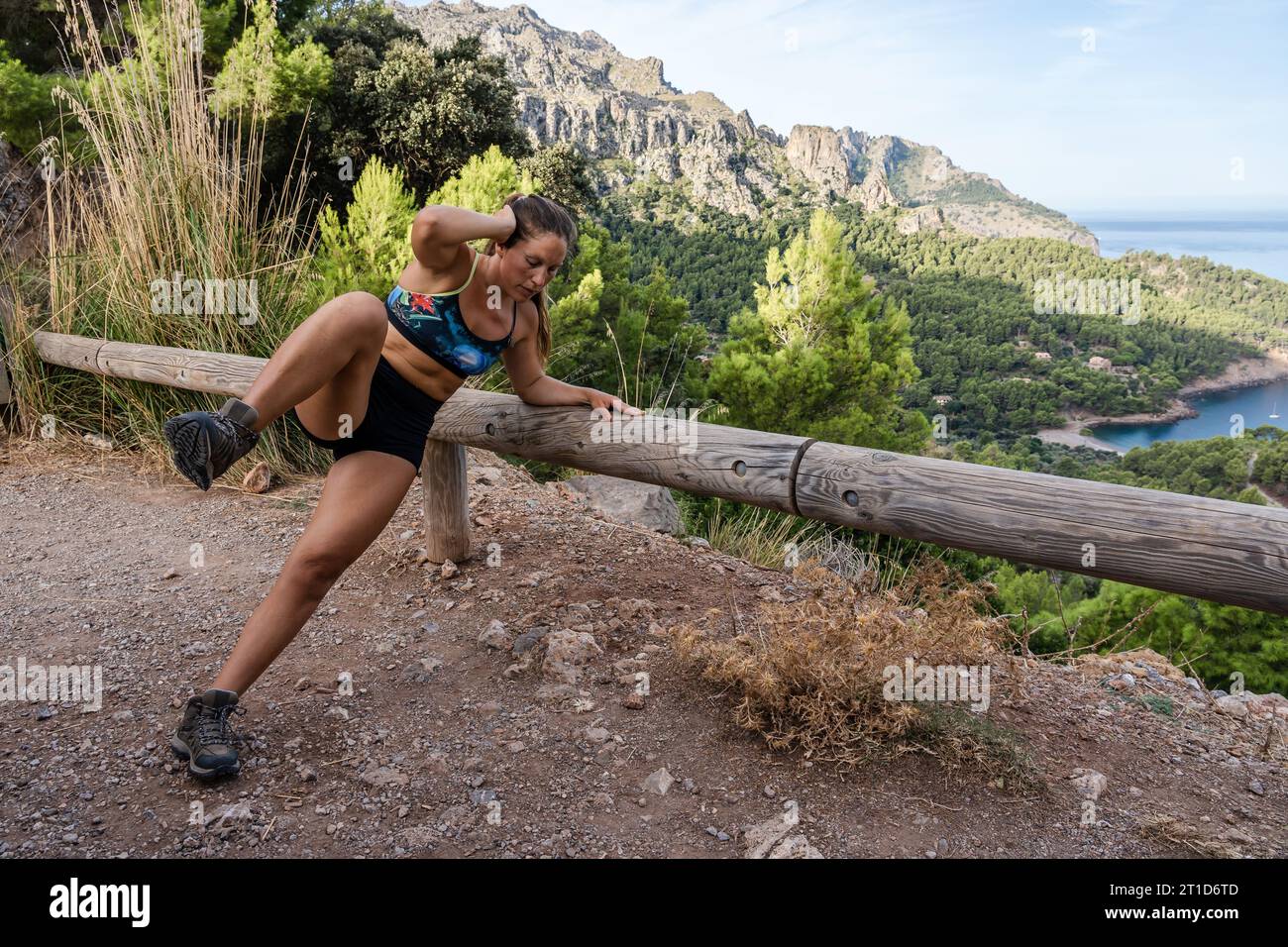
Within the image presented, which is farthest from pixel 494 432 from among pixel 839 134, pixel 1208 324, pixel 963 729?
pixel 839 134

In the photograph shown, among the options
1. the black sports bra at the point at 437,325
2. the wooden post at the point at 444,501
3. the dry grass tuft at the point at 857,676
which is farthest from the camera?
the wooden post at the point at 444,501

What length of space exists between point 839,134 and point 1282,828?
2855 inches

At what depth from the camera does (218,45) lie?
11.3 m

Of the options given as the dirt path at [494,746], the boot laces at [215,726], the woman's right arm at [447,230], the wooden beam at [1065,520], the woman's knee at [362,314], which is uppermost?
the woman's right arm at [447,230]

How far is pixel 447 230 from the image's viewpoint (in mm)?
1930

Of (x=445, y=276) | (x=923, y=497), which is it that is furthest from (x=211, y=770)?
(x=923, y=497)

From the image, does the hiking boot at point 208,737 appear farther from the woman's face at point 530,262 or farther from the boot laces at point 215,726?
the woman's face at point 530,262

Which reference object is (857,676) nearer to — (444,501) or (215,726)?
(215,726)

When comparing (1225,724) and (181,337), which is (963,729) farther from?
(181,337)

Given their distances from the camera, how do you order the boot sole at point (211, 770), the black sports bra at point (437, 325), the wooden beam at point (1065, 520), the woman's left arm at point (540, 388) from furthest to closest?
the woman's left arm at point (540, 388) < the black sports bra at point (437, 325) < the boot sole at point (211, 770) < the wooden beam at point (1065, 520)

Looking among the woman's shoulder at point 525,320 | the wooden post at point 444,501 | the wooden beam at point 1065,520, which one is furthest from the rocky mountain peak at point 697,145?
the wooden beam at point 1065,520

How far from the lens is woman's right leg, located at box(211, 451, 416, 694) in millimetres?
1931

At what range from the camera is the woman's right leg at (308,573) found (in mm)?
1931

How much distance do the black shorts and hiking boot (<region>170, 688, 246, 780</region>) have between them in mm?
607
